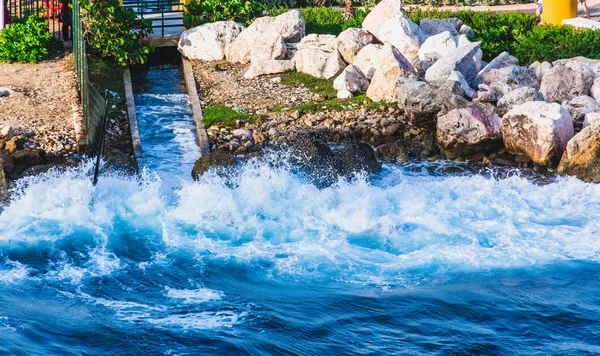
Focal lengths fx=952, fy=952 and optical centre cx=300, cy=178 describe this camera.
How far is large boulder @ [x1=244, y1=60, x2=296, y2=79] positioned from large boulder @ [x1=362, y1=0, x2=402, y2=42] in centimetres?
192

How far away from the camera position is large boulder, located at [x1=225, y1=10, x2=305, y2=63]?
20.4 m

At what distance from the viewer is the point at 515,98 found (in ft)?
54.4

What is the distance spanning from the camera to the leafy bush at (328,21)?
22.5 meters

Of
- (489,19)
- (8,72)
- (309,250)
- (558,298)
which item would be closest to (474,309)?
(558,298)

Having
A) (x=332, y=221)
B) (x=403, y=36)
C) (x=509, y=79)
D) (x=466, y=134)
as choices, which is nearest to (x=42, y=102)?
(x=332, y=221)

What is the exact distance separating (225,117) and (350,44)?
375 cm

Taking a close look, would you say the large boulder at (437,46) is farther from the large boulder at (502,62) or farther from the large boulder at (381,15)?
the large boulder at (381,15)

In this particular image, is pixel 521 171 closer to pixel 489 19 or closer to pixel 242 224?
pixel 242 224

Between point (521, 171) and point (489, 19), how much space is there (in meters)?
8.43

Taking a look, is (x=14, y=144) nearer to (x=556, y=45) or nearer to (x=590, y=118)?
(x=590, y=118)

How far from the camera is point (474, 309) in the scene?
1088 centimetres

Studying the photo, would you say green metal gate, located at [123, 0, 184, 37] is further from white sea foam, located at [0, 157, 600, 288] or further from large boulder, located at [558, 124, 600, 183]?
large boulder, located at [558, 124, 600, 183]

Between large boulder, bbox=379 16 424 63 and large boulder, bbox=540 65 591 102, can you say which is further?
large boulder, bbox=379 16 424 63

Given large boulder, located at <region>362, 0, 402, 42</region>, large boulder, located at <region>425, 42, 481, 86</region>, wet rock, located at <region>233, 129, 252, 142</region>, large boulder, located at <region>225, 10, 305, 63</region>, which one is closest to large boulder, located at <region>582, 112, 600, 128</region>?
large boulder, located at <region>425, 42, 481, 86</region>
